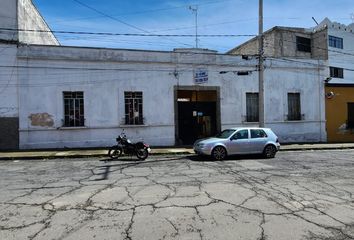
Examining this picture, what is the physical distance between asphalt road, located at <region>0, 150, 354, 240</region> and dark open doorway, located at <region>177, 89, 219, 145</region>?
33.7ft

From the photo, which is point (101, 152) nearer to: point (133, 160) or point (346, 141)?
point (133, 160)

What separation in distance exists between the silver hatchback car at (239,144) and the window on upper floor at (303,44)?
2810cm

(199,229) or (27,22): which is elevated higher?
(27,22)

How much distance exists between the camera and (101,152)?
18.8 meters

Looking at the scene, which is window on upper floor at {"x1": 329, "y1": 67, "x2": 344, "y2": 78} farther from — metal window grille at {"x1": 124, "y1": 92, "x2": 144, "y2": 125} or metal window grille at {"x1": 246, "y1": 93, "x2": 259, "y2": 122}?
metal window grille at {"x1": 124, "y1": 92, "x2": 144, "y2": 125}

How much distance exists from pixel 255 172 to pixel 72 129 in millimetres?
12011

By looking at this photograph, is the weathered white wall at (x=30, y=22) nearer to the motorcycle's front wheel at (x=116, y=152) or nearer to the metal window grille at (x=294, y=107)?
the motorcycle's front wheel at (x=116, y=152)

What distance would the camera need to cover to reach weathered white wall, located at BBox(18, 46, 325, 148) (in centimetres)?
2047

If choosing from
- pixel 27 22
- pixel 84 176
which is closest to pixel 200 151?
pixel 84 176

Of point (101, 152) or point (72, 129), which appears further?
Answer: point (72, 129)

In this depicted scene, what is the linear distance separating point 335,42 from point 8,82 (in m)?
38.9

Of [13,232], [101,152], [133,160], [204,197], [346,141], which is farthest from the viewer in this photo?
[346,141]

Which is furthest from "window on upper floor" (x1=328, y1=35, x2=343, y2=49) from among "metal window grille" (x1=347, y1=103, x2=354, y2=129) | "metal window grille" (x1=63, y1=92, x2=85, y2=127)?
"metal window grille" (x1=63, y1=92, x2=85, y2=127)

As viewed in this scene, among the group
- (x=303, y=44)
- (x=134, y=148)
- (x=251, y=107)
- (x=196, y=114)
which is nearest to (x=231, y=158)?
(x=134, y=148)
